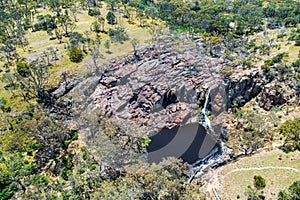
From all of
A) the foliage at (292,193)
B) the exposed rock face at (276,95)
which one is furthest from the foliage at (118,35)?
the foliage at (292,193)

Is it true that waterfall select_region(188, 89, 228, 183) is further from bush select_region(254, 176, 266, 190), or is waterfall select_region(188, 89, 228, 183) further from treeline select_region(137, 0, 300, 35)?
treeline select_region(137, 0, 300, 35)

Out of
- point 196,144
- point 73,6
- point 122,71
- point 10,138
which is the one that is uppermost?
point 73,6

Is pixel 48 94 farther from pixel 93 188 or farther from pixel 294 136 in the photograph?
pixel 294 136

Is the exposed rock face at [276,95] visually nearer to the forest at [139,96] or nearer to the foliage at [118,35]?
the forest at [139,96]

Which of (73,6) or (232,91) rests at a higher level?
(73,6)

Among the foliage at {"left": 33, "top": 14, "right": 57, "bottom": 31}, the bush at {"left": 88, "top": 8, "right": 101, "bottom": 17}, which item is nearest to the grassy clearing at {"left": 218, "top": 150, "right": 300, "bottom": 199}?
the foliage at {"left": 33, "top": 14, "right": 57, "bottom": 31}

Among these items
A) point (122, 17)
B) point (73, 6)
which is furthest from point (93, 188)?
point (73, 6)

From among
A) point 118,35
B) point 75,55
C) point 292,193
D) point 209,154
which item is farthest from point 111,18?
point 292,193
